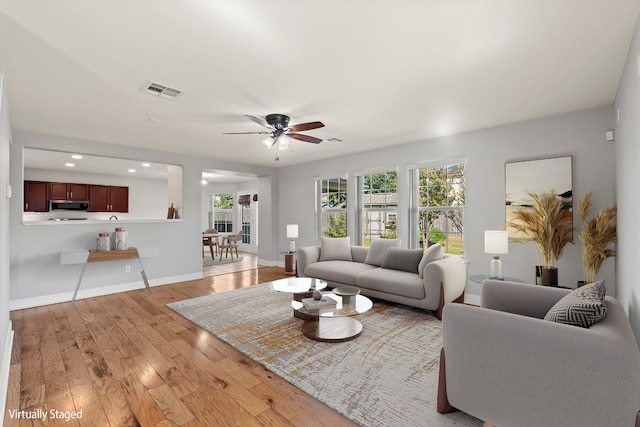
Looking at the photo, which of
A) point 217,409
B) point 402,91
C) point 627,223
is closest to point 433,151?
point 402,91

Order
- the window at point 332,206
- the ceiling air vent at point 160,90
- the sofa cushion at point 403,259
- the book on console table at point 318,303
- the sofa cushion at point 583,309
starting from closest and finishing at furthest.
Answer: the sofa cushion at point 583,309 → the ceiling air vent at point 160,90 → the book on console table at point 318,303 → the sofa cushion at point 403,259 → the window at point 332,206

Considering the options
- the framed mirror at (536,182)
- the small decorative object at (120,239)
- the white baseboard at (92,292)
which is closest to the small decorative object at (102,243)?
the small decorative object at (120,239)

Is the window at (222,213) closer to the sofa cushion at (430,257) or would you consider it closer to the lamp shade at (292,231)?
the lamp shade at (292,231)

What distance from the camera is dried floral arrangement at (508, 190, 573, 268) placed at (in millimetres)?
3485

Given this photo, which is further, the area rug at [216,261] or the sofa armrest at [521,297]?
the area rug at [216,261]

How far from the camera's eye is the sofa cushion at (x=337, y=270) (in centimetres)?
435

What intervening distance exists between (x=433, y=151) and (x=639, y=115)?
2.95 metres

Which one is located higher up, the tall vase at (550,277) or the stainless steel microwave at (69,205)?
the stainless steel microwave at (69,205)

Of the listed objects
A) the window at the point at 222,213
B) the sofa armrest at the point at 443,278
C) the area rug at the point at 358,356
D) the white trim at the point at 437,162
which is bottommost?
the area rug at the point at 358,356

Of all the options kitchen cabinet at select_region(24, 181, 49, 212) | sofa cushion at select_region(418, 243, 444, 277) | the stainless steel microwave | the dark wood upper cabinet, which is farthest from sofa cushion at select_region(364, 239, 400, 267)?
kitchen cabinet at select_region(24, 181, 49, 212)

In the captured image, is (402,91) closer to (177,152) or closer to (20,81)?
(20,81)

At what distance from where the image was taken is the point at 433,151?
4.75 m

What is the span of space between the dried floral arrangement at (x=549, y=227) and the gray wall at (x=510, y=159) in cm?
16

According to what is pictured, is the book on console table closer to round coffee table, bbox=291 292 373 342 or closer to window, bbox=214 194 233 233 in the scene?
round coffee table, bbox=291 292 373 342
